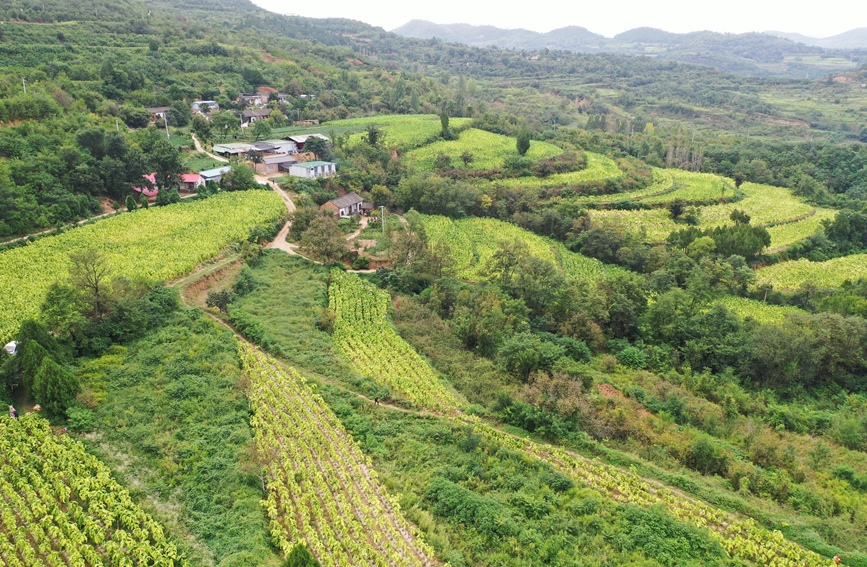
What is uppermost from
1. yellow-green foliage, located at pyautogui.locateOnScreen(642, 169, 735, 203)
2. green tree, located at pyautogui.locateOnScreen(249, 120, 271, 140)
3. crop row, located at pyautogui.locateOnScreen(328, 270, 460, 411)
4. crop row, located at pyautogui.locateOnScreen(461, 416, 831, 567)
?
green tree, located at pyautogui.locateOnScreen(249, 120, 271, 140)

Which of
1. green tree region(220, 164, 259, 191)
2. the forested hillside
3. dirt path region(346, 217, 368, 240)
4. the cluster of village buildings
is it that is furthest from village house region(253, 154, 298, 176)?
dirt path region(346, 217, 368, 240)

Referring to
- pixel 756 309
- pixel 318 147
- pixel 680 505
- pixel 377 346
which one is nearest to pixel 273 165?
pixel 318 147

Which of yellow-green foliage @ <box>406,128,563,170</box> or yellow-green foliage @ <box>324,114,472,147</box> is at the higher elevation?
yellow-green foliage @ <box>324,114,472,147</box>

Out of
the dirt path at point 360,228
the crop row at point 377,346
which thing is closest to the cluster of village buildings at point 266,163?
the dirt path at point 360,228

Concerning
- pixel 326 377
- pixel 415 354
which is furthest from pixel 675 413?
pixel 326 377

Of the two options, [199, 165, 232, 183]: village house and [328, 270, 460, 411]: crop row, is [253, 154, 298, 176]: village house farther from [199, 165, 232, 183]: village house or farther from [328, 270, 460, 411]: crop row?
[328, 270, 460, 411]: crop row
